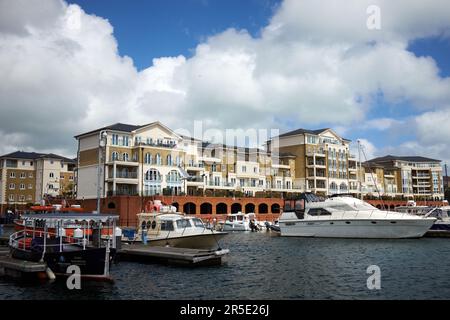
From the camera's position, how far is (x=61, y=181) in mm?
112500

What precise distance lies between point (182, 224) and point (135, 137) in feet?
144

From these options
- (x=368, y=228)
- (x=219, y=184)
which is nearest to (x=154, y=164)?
(x=219, y=184)

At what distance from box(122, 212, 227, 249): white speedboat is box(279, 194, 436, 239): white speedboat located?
17402mm

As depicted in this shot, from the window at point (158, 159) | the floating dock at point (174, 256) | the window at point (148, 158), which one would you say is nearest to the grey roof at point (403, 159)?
the window at point (158, 159)

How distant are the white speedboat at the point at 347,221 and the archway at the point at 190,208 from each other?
2126 cm

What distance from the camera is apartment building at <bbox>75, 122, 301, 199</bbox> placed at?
238 feet

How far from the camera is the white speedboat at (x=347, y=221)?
4462cm

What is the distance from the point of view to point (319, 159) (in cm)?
10300

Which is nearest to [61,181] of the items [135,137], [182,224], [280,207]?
[135,137]

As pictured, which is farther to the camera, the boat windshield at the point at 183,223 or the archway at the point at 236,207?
the archway at the point at 236,207

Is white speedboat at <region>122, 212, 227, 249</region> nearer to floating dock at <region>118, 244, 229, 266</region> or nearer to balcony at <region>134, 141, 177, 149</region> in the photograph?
floating dock at <region>118, 244, 229, 266</region>

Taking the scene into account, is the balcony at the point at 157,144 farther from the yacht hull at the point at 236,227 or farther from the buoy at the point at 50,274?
the buoy at the point at 50,274

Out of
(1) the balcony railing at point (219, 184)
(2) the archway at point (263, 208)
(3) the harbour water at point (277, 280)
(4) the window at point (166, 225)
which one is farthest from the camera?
(2) the archway at point (263, 208)
